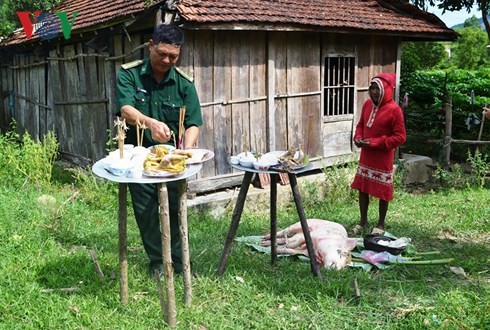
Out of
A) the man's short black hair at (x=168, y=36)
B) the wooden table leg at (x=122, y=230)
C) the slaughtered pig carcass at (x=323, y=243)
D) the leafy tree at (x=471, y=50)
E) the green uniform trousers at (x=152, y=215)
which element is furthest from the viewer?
the leafy tree at (x=471, y=50)

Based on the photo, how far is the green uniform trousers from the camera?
13.1ft

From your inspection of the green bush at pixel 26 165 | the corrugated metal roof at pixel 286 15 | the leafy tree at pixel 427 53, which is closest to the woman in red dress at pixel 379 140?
the corrugated metal roof at pixel 286 15

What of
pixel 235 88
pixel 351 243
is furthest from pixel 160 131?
pixel 235 88

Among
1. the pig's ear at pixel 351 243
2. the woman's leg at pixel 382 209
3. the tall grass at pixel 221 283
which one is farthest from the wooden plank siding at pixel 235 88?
the tall grass at pixel 221 283

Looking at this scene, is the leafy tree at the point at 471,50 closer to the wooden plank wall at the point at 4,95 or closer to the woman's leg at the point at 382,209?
the wooden plank wall at the point at 4,95

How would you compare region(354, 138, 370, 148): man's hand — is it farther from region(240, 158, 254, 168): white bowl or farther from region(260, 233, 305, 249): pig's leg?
region(240, 158, 254, 168): white bowl

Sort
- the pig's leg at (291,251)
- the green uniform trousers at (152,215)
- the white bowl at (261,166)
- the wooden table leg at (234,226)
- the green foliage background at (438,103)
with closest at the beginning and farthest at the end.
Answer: the green uniform trousers at (152,215)
the white bowl at (261,166)
the wooden table leg at (234,226)
the pig's leg at (291,251)
the green foliage background at (438,103)

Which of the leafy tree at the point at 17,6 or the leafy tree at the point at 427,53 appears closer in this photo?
the leafy tree at the point at 17,6

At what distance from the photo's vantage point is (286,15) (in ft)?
25.4

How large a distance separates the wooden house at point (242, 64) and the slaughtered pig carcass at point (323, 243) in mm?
1904

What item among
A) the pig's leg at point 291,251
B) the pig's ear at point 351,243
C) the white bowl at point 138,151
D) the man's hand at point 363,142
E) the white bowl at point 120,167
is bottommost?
the pig's leg at point 291,251

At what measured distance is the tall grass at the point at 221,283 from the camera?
11.8 feet

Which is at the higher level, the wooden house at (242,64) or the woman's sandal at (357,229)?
the wooden house at (242,64)

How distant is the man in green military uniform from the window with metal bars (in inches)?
211
